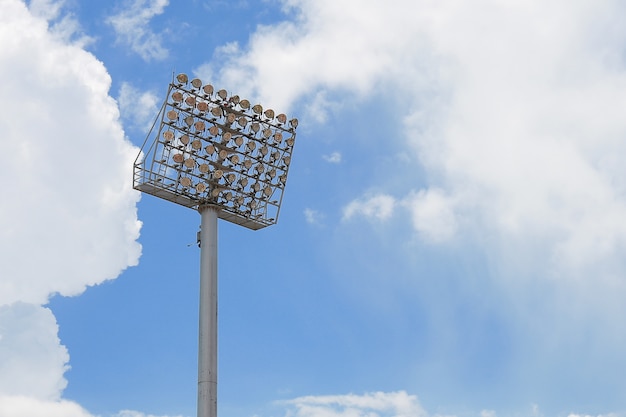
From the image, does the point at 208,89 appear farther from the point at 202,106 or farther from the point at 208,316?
the point at 208,316

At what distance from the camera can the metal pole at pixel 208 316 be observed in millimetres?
33594

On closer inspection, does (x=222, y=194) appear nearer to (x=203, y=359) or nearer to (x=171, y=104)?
(x=171, y=104)

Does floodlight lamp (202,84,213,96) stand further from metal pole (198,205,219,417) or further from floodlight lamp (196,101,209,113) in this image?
metal pole (198,205,219,417)

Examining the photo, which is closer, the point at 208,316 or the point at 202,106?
the point at 208,316

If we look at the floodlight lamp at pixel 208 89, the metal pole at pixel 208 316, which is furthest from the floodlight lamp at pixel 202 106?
the metal pole at pixel 208 316

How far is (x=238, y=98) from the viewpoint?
3834cm

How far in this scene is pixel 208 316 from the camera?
35031 mm

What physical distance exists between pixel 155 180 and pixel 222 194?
10.1 ft

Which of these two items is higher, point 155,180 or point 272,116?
point 272,116

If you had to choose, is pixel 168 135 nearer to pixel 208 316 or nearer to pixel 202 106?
pixel 202 106

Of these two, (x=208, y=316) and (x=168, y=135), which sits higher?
(x=168, y=135)

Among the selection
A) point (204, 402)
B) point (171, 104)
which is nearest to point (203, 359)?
point (204, 402)

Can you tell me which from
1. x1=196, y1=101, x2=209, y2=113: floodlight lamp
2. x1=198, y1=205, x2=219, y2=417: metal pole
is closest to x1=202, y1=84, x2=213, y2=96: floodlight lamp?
x1=196, y1=101, x2=209, y2=113: floodlight lamp

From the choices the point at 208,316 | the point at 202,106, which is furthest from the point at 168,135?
the point at 208,316
